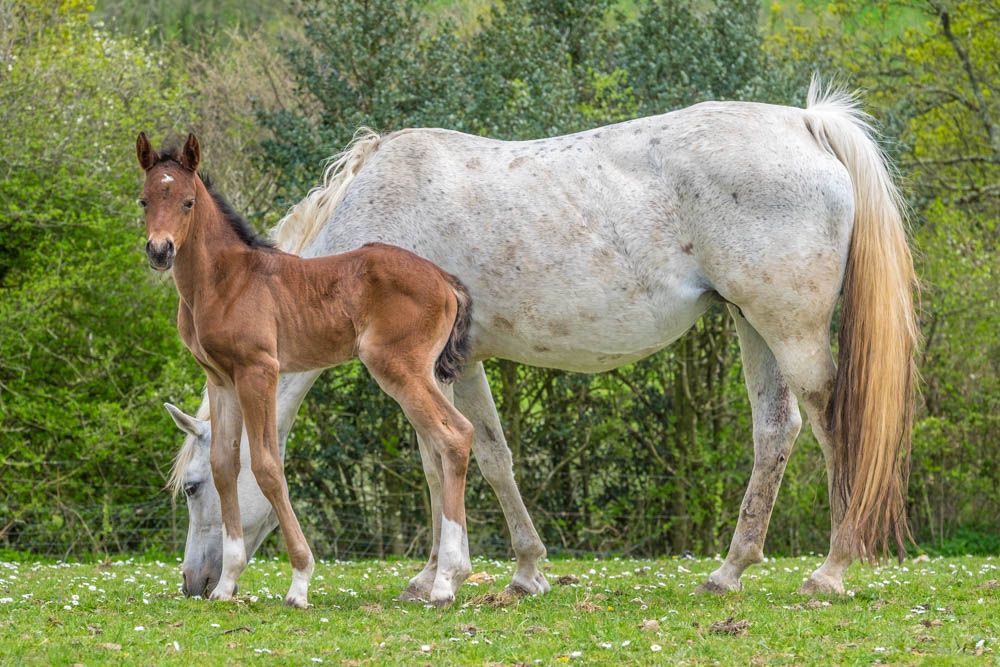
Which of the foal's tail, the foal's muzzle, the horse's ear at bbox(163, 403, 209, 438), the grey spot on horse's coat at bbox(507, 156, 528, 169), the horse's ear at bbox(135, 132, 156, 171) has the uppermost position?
the grey spot on horse's coat at bbox(507, 156, 528, 169)

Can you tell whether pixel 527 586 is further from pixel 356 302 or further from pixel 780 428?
pixel 356 302

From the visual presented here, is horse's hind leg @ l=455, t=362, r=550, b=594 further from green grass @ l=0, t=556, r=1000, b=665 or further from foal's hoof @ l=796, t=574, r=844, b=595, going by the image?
foal's hoof @ l=796, t=574, r=844, b=595

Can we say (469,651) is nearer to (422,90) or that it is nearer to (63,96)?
(422,90)

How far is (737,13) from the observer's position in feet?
45.0

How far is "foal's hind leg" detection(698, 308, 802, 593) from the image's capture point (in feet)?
21.4

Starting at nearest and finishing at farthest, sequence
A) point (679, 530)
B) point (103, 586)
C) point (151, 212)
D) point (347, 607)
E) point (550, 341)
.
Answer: point (151, 212) < point (347, 607) < point (550, 341) < point (103, 586) < point (679, 530)

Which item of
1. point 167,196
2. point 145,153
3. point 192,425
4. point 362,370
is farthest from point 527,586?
point 362,370

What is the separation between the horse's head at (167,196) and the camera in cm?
527

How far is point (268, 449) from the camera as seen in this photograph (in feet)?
19.1

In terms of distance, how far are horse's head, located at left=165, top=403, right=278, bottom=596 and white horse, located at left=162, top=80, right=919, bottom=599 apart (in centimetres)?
1

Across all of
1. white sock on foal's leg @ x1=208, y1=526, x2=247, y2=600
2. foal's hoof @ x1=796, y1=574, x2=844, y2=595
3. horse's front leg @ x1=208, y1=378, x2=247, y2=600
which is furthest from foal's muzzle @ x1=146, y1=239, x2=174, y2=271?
foal's hoof @ x1=796, y1=574, x2=844, y2=595

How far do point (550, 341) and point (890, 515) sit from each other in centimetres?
204

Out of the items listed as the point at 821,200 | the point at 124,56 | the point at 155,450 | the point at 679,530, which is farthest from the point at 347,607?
the point at 124,56

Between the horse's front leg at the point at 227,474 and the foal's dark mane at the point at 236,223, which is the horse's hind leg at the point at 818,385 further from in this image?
the horse's front leg at the point at 227,474
